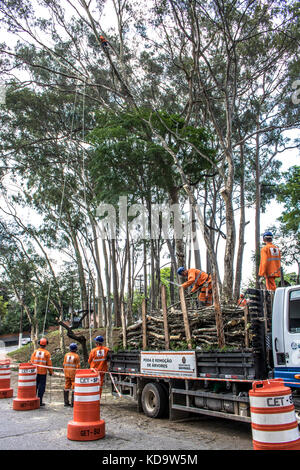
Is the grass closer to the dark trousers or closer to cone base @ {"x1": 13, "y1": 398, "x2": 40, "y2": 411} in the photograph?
the dark trousers

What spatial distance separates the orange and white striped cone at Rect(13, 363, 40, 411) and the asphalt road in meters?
0.20

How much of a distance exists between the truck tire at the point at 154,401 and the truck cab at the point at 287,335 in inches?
128

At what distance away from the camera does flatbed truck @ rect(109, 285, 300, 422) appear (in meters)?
6.52

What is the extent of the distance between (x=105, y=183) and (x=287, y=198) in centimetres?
914

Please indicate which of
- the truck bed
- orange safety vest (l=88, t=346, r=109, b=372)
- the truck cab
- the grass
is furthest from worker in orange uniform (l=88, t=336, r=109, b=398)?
the grass

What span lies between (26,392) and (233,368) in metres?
5.84

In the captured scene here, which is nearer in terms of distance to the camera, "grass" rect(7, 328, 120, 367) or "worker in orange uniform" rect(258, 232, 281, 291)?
"worker in orange uniform" rect(258, 232, 281, 291)

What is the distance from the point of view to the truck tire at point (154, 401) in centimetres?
898

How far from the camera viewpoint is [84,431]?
6965 mm

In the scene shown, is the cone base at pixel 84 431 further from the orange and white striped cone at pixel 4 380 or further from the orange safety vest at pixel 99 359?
the orange and white striped cone at pixel 4 380

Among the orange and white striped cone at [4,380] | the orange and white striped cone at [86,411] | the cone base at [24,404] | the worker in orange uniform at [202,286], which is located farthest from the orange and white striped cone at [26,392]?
the worker in orange uniform at [202,286]
